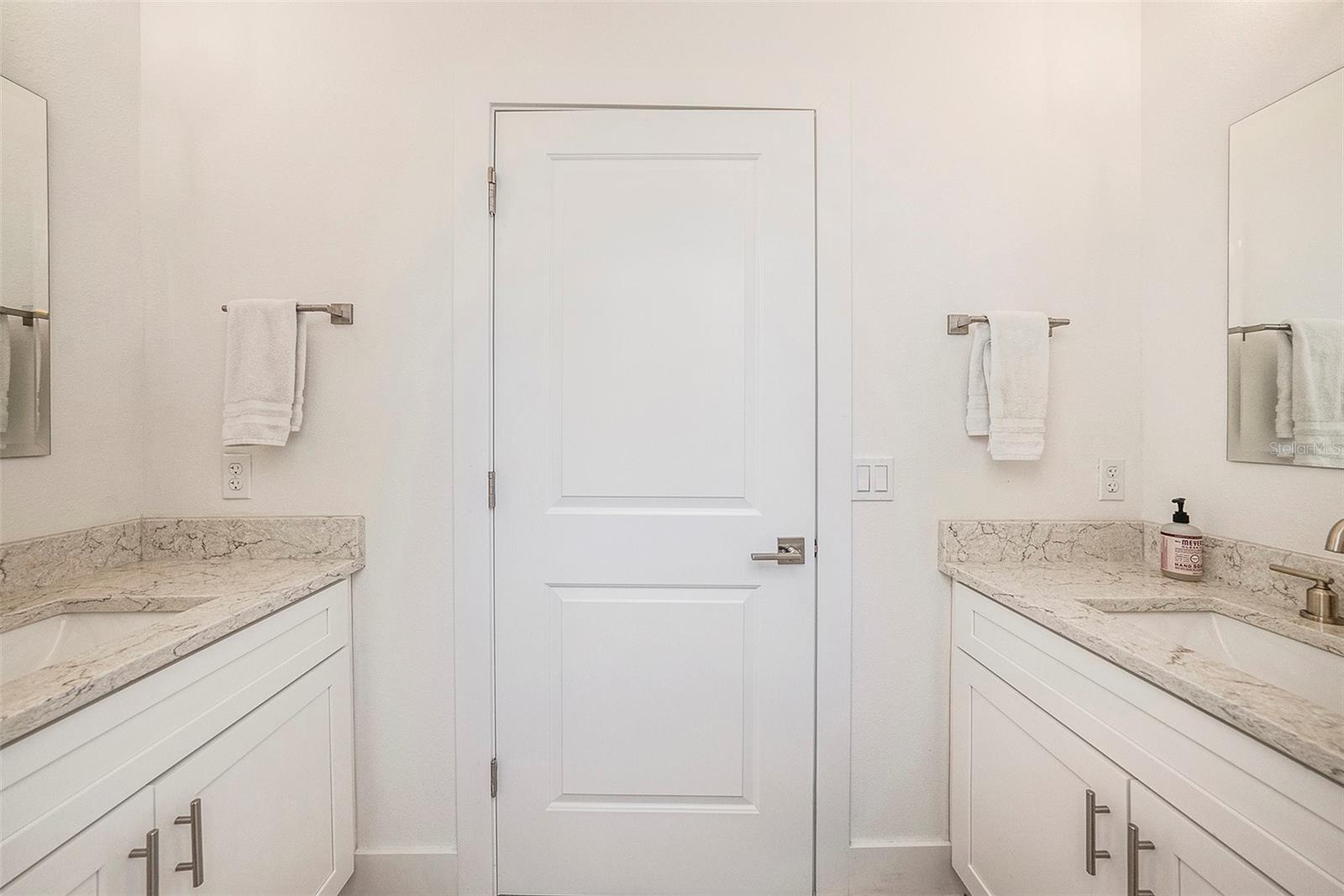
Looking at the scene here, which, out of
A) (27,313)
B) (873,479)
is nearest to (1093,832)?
(873,479)

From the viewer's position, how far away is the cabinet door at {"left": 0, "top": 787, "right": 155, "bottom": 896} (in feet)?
2.65

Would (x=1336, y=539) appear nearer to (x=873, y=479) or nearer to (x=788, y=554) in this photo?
(x=873, y=479)

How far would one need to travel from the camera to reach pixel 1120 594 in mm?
1333

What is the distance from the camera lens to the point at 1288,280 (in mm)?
1286

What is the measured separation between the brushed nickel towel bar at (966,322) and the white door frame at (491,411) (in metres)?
0.27

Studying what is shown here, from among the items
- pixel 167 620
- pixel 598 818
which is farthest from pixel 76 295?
pixel 598 818

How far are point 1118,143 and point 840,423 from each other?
107 centimetres

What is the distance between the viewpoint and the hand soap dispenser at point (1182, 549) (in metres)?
1.43

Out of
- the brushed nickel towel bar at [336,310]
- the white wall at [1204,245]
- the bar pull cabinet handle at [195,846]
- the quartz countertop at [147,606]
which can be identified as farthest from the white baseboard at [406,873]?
the white wall at [1204,245]

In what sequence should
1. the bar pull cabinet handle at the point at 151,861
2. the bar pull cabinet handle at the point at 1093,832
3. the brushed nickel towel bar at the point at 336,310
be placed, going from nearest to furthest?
the bar pull cabinet handle at the point at 151,861 < the bar pull cabinet handle at the point at 1093,832 < the brushed nickel towel bar at the point at 336,310

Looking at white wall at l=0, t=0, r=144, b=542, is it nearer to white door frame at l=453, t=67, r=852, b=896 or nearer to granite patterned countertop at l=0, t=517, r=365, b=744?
granite patterned countertop at l=0, t=517, r=365, b=744

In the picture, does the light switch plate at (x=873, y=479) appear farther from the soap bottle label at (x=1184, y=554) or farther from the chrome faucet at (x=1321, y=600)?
the chrome faucet at (x=1321, y=600)

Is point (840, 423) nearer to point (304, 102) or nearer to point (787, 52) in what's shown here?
point (787, 52)

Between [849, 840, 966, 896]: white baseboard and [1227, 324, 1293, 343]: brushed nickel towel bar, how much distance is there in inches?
57.5
